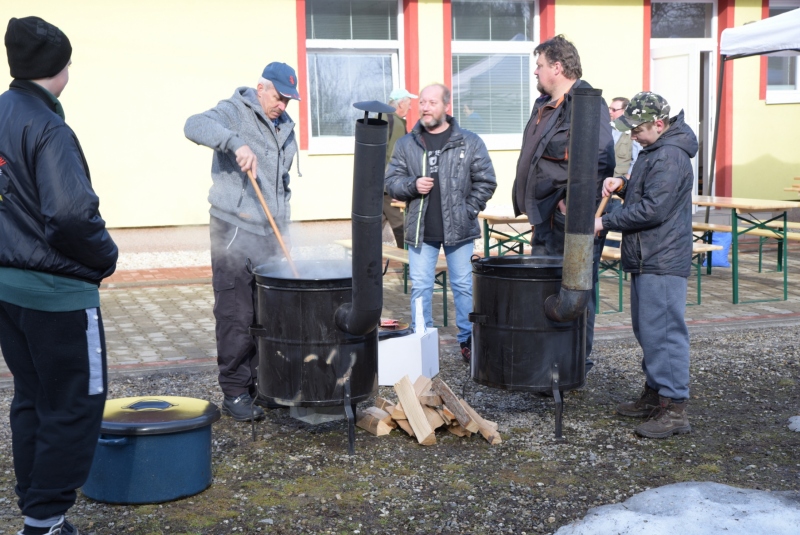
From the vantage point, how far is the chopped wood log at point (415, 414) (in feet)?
15.6

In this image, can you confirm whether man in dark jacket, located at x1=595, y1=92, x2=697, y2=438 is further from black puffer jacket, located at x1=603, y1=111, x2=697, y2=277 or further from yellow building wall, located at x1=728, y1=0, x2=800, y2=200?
yellow building wall, located at x1=728, y1=0, x2=800, y2=200

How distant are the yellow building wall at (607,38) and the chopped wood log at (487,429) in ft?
27.4

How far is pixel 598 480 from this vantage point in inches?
166

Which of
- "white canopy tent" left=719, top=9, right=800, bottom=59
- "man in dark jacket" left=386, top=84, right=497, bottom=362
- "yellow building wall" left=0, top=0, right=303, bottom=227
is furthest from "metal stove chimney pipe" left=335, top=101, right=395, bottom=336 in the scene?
"yellow building wall" left=0, top=0, right=303, bottom=227

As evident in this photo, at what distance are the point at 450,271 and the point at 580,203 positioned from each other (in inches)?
90.7

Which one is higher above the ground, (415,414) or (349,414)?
(349,414)

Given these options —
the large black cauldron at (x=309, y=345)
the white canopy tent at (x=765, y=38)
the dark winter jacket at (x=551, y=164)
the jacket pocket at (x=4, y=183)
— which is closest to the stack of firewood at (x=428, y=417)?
the large black cauldron at (x=309, y=345)

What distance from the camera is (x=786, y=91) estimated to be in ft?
43.7

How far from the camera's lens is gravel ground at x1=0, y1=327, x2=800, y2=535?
3809mm

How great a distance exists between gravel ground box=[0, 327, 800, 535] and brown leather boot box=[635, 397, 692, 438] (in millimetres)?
53

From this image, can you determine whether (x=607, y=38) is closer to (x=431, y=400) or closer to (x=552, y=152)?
(x=552, y=152)

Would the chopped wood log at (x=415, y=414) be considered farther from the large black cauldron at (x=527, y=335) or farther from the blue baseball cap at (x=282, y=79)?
the blue baseball cap at (x=282, y=79)

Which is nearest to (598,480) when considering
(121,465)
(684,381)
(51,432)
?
(684,381)

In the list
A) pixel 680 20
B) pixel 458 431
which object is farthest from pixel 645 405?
pixel 680 20
